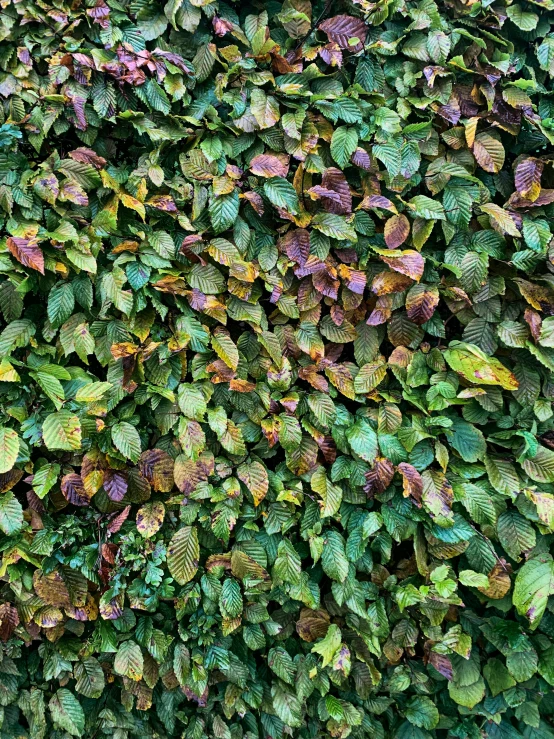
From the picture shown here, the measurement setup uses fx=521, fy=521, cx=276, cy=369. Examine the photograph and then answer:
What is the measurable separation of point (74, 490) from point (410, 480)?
1.23 m

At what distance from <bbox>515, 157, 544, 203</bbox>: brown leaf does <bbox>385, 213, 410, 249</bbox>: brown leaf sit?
0.47 meters

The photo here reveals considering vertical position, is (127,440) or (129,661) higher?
(127,440)

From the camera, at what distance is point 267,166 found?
1.84 meters

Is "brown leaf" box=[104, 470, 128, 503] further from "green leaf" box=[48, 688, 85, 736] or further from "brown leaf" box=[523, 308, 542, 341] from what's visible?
"brown leaf" box=[523, 308, 542, 341]

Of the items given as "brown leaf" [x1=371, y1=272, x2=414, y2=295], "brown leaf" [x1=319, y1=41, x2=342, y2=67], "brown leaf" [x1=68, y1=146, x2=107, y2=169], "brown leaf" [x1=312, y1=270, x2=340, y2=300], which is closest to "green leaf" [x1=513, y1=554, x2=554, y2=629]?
"brown leaf" [x1=371, y1=272, x2=414, y2=295]

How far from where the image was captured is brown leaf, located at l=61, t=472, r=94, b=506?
1867 millimetres

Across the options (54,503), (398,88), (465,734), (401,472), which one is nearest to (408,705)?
(465,734)

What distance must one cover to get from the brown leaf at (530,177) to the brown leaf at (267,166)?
0.91 metres

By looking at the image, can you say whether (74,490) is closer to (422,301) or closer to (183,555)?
(183,555)

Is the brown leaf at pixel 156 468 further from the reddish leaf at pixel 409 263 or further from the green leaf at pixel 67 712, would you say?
the reddish leaf at pixel 409 263

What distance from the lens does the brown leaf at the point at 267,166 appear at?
1837 millimetres

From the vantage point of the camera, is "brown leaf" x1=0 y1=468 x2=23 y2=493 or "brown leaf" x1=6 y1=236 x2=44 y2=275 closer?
"brown leaf" x1=6 y1=236 x2=44 y2=275

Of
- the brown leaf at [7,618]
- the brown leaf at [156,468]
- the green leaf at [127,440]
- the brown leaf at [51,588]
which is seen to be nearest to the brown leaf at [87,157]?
the green leaf at [127,440]

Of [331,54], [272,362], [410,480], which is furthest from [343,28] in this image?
[410,480]
